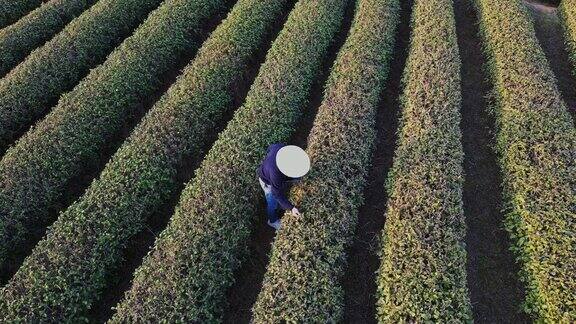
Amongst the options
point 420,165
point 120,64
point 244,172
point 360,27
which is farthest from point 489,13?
point 120,64

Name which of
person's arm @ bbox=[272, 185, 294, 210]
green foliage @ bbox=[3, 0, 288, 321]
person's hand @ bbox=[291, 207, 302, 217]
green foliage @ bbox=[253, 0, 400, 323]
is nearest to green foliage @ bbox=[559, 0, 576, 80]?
green foliage @ bbox=[253, 0, 400, 323]

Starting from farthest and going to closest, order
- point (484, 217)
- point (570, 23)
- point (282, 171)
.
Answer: point (570, 23)
point (484, 217)
point (282, 171)

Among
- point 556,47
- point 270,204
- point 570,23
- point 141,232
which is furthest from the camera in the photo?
point 556,47

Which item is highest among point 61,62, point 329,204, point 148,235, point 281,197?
point 281,197

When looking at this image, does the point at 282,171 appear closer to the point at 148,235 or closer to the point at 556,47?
the point at 148,235

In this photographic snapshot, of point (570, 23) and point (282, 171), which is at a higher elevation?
point (570, 23)

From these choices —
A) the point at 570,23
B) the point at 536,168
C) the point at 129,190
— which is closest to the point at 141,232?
the point at 129,190

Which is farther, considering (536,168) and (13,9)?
(13,9)

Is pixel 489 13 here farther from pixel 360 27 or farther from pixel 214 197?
pixel 214 197
